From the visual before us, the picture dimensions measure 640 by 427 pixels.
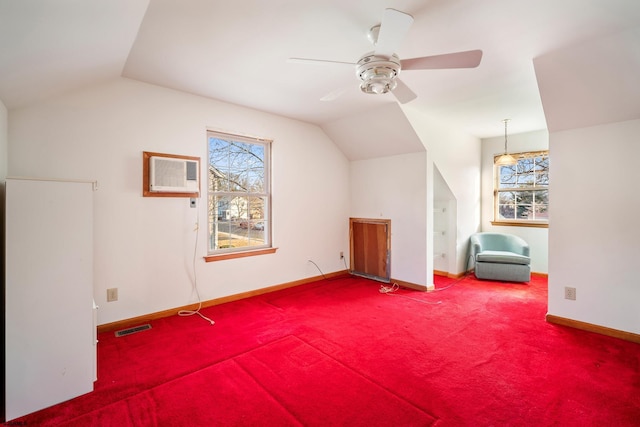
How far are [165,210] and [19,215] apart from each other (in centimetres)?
148

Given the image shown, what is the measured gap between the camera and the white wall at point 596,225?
9.03 ft

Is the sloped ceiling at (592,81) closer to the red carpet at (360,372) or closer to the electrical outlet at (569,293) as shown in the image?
the electrical outlet at (569,293)

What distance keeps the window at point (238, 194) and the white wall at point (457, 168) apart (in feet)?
7.11

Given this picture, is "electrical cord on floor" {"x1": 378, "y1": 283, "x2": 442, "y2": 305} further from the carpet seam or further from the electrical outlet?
the carpet seam

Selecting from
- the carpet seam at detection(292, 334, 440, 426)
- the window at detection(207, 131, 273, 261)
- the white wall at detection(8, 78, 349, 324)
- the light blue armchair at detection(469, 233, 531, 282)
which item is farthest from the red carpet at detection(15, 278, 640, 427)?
the light blue armchair at detection(469, 233, 531, 282)

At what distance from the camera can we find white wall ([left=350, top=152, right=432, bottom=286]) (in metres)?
4.31

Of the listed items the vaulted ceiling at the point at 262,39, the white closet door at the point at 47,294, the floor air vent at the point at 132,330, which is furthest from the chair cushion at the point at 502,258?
the white closet door at the point at 47,294

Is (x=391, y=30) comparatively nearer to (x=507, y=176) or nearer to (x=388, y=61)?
(x=388, y=61)

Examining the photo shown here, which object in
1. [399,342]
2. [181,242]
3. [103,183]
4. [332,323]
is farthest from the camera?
[181,242]

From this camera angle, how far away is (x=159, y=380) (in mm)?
2129

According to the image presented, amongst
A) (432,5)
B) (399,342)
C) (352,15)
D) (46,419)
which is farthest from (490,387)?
(46,419)

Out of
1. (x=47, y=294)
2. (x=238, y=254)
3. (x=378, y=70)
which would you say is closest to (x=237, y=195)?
(x=238, y=254)

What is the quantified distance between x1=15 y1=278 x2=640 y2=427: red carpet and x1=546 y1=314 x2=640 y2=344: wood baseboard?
0.08 meters

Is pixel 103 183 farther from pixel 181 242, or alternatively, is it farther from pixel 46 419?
pixel 46 419
